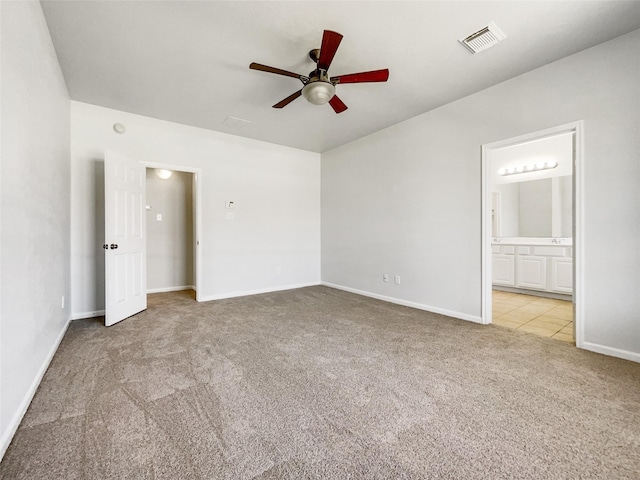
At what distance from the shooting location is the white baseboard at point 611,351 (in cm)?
234

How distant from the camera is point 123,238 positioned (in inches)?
138

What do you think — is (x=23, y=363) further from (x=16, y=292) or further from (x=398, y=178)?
(x=398, y=178)

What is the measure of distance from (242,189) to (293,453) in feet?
13.6

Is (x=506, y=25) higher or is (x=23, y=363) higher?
(x=506, y=25)

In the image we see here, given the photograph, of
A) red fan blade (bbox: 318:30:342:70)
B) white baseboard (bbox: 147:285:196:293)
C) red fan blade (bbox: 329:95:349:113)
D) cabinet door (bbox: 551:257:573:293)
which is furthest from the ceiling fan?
white baseboard (bbox: 147:285:196:293)

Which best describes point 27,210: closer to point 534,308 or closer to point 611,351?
point 611,351

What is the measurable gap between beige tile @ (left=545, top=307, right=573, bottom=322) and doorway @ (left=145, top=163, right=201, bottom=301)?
556 centimetres

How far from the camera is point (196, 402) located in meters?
1.78

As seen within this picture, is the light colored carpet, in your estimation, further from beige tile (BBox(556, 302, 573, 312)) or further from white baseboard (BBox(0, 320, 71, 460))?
beige tile (BBox(556, 302, 573, 312))

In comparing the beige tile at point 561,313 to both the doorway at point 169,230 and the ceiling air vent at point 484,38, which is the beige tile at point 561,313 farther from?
the doorway at point 169,230

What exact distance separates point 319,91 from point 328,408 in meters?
2.48

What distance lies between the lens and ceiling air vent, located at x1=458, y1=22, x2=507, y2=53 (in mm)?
2246

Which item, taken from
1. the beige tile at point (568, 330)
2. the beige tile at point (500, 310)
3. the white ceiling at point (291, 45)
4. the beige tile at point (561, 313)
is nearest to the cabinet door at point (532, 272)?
the beige tile at point (561, 313)

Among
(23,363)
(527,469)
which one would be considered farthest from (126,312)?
(527,469)
